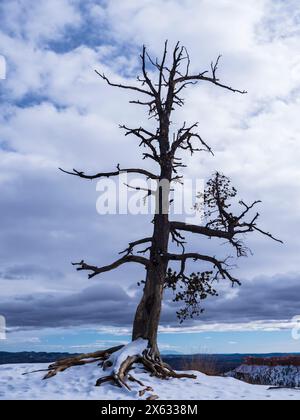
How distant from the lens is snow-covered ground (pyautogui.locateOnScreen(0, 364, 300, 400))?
13.7m

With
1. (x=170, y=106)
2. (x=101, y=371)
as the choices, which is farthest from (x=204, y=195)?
(x=101, y=371)

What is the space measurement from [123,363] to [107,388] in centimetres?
145

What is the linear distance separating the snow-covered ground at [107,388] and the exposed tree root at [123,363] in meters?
0.24

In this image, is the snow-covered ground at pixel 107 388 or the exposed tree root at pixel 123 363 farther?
the exposed tree root at pixel 123 363

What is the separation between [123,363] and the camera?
1590 cm

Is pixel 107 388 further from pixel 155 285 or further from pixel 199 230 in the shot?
pixel 199 230

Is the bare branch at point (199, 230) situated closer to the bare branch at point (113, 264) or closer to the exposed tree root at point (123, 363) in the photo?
the bare branch at point (113, 264)

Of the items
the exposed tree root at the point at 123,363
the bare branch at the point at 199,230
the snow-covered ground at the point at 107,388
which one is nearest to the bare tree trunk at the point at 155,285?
the exposed tree root at the point at 123,363

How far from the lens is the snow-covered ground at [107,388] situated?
1372 centimetres

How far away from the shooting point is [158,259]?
58.9 feet

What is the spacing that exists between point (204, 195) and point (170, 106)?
3.74 meters

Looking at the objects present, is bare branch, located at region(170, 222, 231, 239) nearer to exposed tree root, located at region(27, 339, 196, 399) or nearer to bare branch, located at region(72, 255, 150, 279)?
bare branch, located at region(72, 255, 150, 279)

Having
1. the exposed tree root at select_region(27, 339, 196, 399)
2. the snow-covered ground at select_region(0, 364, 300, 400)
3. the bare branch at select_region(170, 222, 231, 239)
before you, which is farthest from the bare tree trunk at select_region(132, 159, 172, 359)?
the snow-covered ground at select_region(0, 364, 300, 400)
